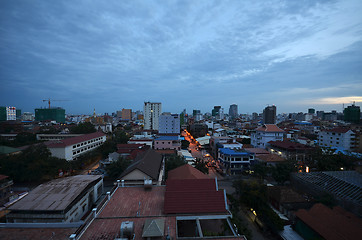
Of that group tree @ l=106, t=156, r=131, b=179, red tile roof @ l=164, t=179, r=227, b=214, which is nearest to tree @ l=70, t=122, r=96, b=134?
tree @ l=106, t=156, r=131, b=179

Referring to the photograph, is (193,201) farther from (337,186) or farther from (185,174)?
(337,186)

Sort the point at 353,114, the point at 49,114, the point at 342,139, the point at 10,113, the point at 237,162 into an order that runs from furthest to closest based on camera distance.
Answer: the point at 49,114, the point at 10,113, the point at 353,114, the point at 342,139, the point at 237,162

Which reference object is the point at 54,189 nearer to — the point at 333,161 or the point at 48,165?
the point at 48,165

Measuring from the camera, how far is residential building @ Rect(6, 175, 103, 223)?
10.4 m

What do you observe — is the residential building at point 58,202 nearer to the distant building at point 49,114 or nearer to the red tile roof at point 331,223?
the red tile roof at point 331,223

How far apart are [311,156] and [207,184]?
76.5ft

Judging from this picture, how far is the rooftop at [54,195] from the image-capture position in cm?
1053

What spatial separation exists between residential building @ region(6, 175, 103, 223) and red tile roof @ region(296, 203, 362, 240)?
15.2 m

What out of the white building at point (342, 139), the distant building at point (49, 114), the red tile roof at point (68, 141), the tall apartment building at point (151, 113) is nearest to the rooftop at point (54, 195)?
the red tile roof at point (68, 141)

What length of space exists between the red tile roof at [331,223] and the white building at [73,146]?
91.3 feet

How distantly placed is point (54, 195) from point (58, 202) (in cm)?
121

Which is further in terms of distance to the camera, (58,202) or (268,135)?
(268,135)

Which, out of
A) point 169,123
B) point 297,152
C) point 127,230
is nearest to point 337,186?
point 297,152

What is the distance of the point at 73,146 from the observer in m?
26.0
